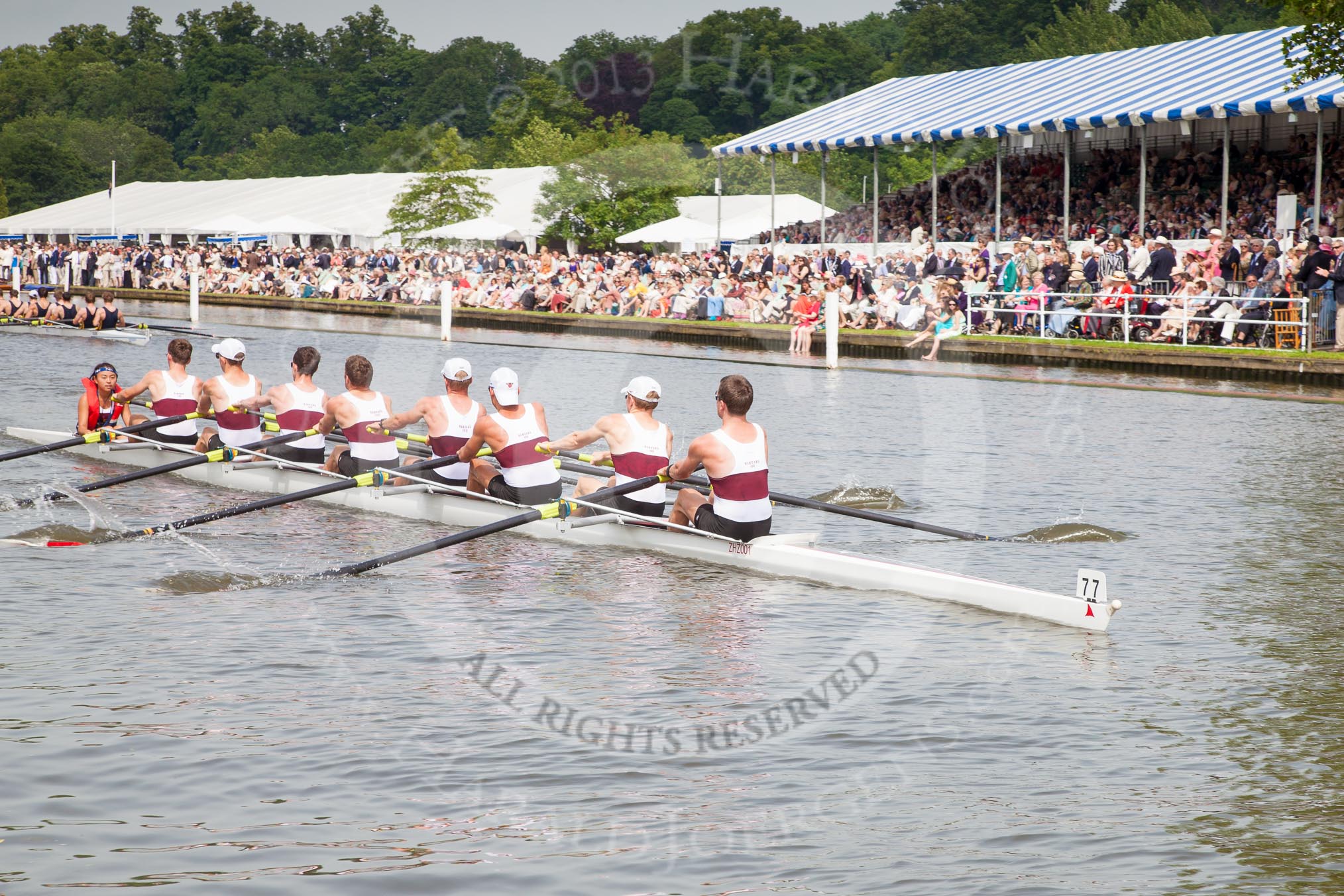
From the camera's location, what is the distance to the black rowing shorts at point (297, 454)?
14859 millimetres

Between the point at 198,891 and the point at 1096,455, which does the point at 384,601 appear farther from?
the point at 1096,455

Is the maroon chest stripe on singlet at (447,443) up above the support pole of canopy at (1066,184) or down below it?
below

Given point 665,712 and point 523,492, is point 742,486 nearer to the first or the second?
point 523,492

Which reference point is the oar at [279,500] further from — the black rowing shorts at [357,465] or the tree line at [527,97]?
the tree line at [527,97]

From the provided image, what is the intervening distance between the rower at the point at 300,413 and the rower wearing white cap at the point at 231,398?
0.42m

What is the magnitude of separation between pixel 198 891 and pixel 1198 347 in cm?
2202

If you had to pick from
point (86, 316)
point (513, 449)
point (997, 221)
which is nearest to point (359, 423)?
point (513, 449)

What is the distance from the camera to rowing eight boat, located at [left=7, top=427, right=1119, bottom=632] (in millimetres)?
9977

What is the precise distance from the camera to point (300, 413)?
14.9 metres

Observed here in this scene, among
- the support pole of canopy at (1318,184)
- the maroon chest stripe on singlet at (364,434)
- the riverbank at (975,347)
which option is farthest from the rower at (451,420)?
the support pole of canopy at (1318,184)

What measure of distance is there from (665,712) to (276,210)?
196 ft

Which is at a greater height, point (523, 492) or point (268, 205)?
point (268, 205)

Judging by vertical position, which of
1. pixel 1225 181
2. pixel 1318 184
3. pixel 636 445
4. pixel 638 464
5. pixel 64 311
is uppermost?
pixel 1225 181

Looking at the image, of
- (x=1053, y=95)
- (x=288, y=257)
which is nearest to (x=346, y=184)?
(x=288, y=257)
